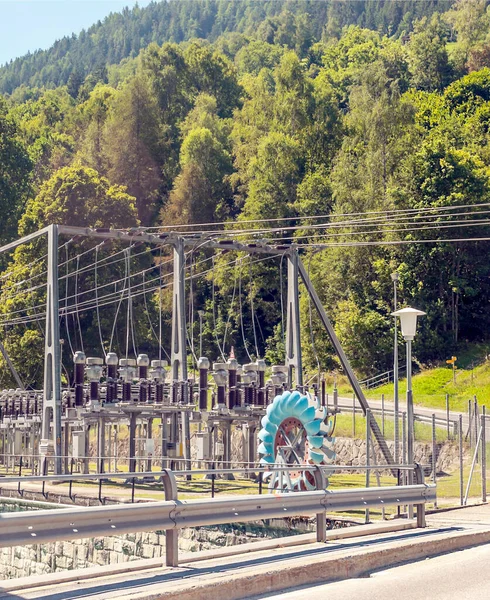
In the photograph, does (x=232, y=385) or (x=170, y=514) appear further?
(x=232, y=385)

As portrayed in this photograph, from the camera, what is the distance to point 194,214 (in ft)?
285

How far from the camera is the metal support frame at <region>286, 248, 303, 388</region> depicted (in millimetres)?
33500

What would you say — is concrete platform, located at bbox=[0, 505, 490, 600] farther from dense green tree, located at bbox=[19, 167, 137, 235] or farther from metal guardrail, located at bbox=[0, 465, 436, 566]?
dense green tree, located at bbox=[19, 167, 137, 235]

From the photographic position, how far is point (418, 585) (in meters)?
10.3

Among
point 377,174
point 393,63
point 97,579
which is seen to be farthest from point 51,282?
point 393,63

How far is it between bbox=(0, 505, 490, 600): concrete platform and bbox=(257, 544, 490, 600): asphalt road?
0.68 feet

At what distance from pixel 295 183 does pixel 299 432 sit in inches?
2248

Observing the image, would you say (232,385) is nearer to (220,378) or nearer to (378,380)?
(220,378)

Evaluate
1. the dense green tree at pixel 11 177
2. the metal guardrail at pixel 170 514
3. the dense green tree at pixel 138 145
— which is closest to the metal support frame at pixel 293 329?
the metal guardrail at pixel 170 514

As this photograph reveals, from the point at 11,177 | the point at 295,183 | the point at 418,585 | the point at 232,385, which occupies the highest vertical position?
the point at 11,177

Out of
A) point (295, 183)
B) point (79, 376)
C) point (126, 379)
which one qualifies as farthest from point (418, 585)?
point (295, 183)

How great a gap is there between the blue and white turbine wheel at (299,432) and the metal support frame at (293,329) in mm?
8124

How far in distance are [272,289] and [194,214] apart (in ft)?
50.8

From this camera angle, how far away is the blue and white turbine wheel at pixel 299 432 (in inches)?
936
